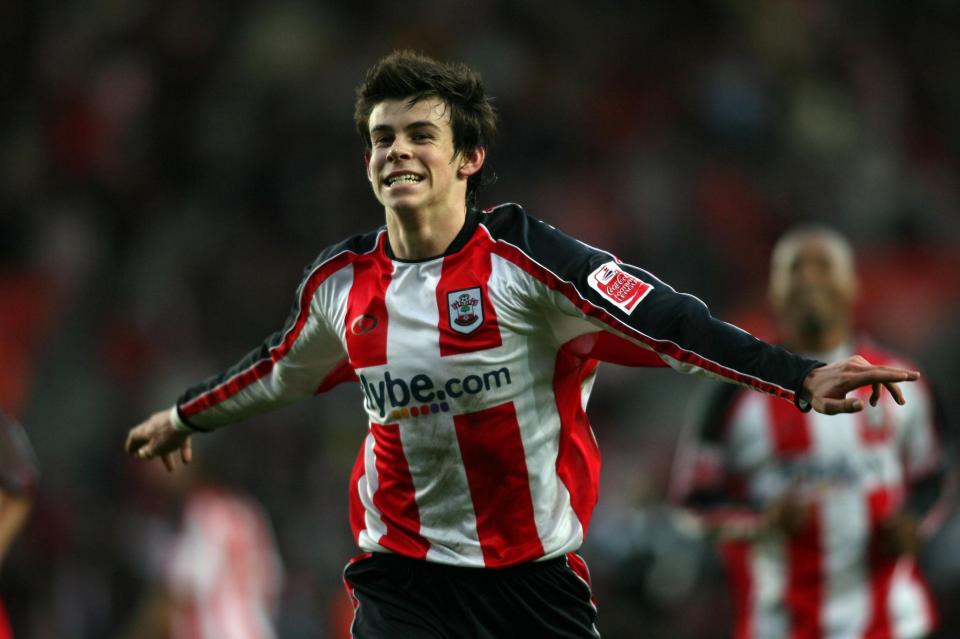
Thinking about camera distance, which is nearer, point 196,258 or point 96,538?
point 96,538

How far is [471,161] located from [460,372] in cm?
66

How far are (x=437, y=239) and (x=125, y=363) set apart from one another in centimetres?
785

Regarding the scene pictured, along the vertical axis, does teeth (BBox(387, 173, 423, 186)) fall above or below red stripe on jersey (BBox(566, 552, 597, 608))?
above

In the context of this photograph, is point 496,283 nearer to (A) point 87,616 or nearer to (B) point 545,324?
(B) point 545,324

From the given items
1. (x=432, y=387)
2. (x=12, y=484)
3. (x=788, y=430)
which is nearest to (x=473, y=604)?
(x=432, y=387)

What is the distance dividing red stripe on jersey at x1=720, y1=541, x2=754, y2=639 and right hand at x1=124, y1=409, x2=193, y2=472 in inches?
95.7

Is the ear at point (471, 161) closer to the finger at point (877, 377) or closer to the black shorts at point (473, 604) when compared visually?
the black shorts at point (473, 604)

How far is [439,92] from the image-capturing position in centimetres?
411

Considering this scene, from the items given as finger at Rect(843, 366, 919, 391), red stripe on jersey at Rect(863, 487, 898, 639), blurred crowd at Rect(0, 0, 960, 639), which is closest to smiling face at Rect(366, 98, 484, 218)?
finger at Rect(843, 366, 919, 391)

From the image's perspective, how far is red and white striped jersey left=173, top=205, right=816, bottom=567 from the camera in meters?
3.92

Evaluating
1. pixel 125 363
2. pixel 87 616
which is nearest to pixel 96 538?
pixel 87 616

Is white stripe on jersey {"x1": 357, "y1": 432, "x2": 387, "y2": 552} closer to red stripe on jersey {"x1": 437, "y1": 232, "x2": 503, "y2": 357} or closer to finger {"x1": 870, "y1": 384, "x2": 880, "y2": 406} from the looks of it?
red stripe on jersey {"x1": 437, "y1": 232, "x2": 503, "y2": 357}

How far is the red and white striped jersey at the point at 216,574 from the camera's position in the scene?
8453mm

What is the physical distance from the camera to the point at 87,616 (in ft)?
32.8
